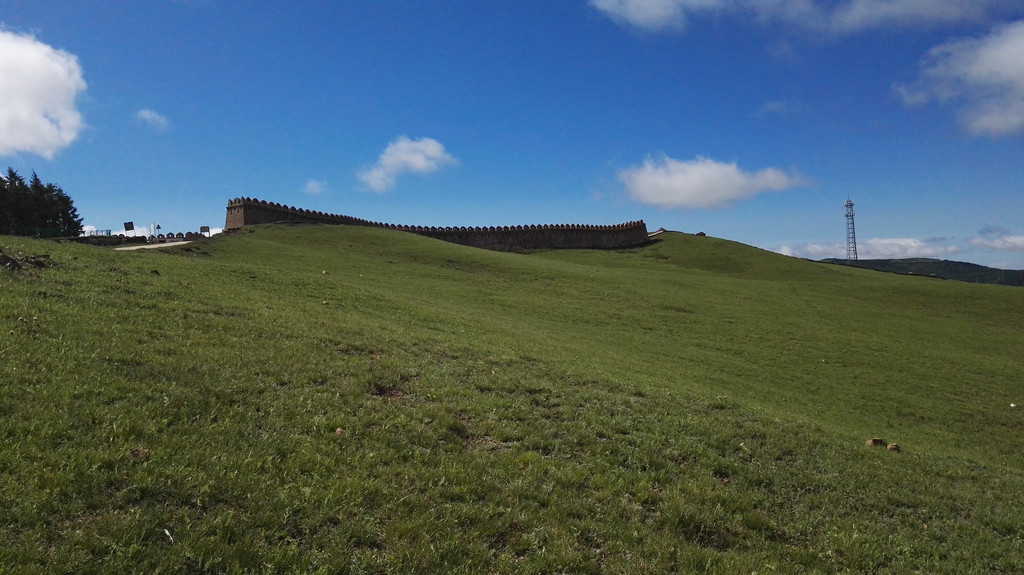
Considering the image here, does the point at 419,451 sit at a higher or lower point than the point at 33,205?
lower

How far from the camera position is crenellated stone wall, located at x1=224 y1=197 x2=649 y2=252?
53.8 metres

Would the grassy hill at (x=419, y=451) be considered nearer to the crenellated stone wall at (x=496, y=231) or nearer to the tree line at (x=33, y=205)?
the crenellated stone wall at (x=496, y=231)

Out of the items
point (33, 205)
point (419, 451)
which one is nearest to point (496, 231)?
point (33, 205)

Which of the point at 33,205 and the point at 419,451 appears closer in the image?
the point at 419,451

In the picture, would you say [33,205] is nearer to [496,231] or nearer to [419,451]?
[496,231]

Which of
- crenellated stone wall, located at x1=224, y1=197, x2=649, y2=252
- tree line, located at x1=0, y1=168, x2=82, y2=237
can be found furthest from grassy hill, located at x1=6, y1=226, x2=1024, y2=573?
tree line, located at x1=0, y1=168, x2=82, y2=237

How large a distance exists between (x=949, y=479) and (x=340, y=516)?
10734mm

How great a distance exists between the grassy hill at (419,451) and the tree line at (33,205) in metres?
52.8

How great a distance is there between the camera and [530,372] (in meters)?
13.2

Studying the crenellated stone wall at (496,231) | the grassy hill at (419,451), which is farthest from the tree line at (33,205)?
the grassy hill at (419,451)

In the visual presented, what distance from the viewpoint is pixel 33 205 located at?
61875 millimetres

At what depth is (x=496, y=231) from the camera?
67.7 m

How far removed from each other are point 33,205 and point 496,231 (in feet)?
168

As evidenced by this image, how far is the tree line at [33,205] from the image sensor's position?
57.3m
